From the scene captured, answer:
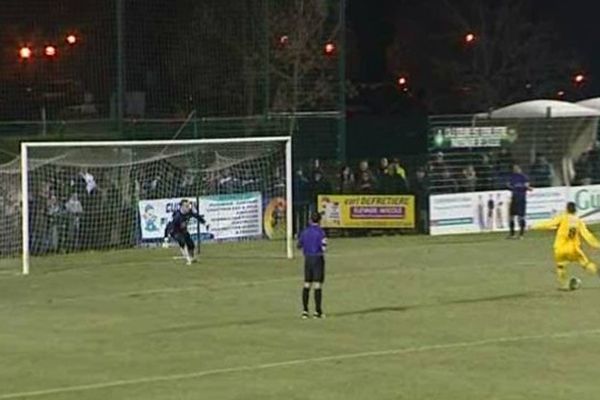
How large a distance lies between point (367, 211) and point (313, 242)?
1898 centimetres

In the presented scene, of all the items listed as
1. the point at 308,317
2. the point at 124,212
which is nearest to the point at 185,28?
the point at 124,212

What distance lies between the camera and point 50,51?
4694 centimetres

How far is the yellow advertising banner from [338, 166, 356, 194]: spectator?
41 centimetres

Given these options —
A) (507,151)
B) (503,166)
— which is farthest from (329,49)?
(503,166)

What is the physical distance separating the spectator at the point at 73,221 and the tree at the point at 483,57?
34.9m

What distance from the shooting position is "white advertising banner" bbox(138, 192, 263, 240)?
3688 cm

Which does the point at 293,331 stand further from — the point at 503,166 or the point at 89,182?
the point at 503,166

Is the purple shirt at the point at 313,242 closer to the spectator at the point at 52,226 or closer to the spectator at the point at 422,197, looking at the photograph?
the spectator at the point at 52,226

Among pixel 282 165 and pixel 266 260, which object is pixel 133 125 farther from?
pixel 266 260

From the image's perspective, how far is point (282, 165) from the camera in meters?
40.2

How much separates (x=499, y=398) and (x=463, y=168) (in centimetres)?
2806

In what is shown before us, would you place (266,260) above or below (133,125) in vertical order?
below

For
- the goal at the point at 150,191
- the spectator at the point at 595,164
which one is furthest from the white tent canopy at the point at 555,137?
the goal at the point at 150,191

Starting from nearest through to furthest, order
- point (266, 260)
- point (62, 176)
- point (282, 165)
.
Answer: point (266, 260)
point (62, 176)
point (282, 165)
